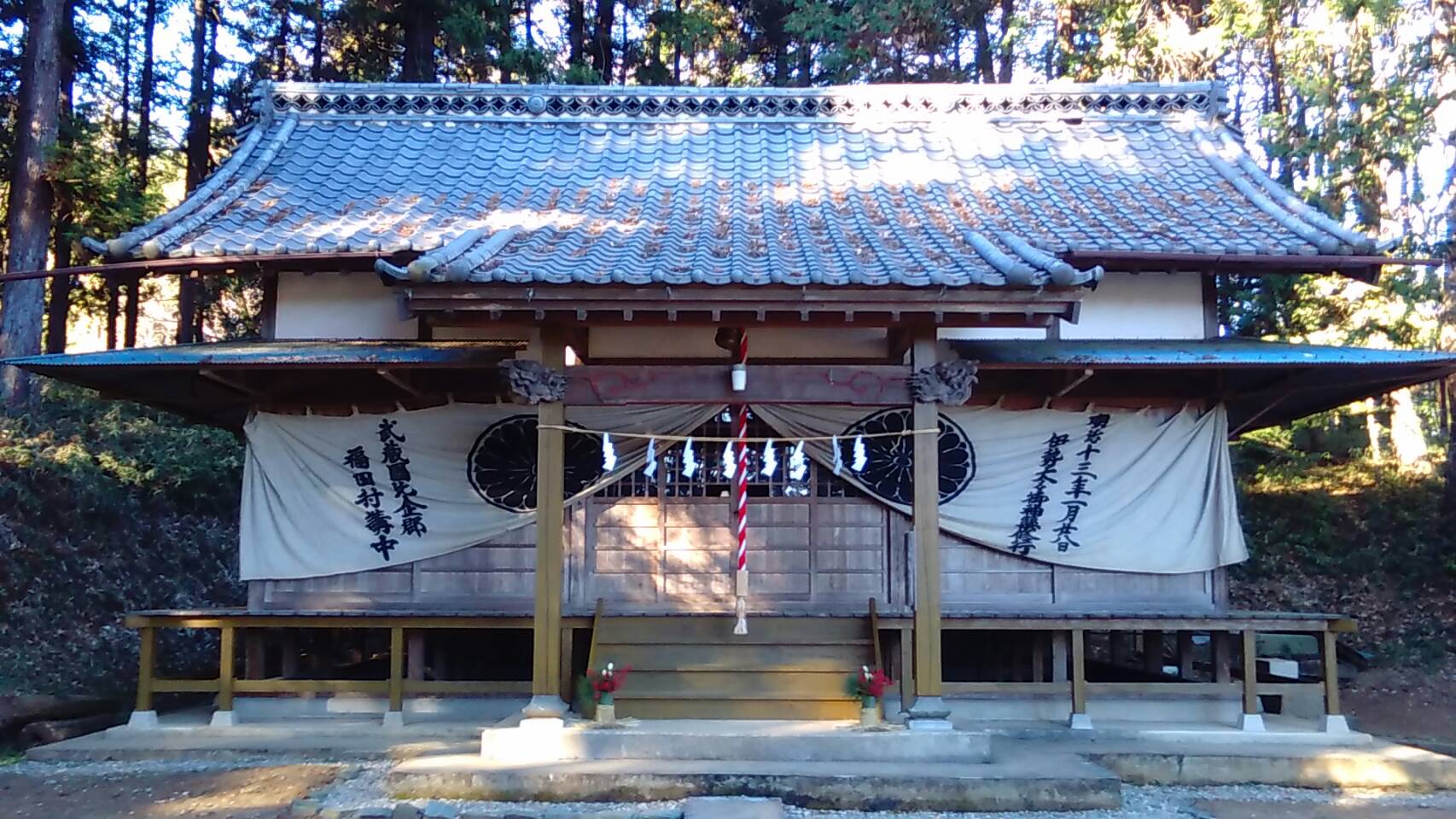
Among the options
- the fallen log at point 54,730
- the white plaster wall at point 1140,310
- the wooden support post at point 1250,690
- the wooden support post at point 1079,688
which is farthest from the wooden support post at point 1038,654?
the fallen log at point 54,730

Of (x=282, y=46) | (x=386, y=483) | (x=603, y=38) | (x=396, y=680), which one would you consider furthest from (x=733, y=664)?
(x=282, y=46)

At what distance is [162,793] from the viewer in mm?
6984

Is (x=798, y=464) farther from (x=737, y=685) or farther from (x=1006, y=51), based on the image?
(x=1006, y=51)

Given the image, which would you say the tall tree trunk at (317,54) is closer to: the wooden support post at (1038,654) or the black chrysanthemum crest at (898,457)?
the black chrysanthemum crest at (898,457)

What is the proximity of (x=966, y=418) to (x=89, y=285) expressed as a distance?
19.1 meters

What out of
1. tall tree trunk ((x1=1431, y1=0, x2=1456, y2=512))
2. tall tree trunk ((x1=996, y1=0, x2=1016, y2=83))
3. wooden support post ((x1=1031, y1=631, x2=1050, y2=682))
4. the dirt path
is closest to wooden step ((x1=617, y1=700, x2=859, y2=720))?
the dirt path

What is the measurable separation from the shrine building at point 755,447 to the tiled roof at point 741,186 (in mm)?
79

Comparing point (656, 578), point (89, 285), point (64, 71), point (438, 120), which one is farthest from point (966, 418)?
point (89, 285)

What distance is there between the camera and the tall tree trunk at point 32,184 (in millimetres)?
14164

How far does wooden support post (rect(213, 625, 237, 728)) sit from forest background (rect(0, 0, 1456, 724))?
306 centimetres

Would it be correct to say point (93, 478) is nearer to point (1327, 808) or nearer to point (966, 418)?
point (966, 418)

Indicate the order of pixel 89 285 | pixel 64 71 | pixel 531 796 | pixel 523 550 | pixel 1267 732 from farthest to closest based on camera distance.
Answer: pixel 89 285 → pixel 64 71 → pixel 523 550 → pixel 1267 732 → pixel 531 796

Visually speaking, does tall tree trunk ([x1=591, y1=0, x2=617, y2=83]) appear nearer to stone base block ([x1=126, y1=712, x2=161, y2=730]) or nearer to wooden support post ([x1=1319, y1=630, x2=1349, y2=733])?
stone base block ([x1=126, y1=712, x2=161, y2=730])

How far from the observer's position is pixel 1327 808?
6.75 meters
